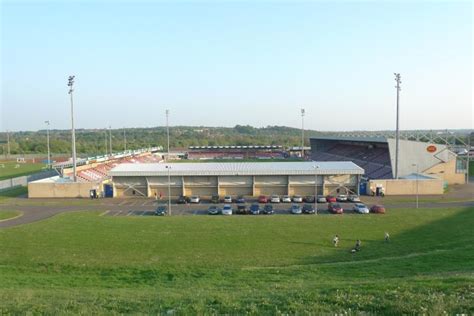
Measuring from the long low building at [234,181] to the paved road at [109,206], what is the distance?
3063mm

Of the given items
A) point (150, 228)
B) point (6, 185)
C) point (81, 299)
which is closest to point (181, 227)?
point (150, 228)

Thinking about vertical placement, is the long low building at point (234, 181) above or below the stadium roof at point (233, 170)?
below

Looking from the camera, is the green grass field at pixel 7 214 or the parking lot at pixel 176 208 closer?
the green grass field at pixel 7 214

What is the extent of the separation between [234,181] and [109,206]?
1269 centimetres

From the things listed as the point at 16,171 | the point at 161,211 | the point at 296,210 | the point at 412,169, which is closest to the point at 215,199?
the point at 161,211

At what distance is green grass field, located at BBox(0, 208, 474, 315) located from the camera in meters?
9.20

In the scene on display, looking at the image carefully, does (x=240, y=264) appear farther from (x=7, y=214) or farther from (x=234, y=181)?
(x=234, y=181)

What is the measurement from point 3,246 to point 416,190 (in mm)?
Answer: 35363

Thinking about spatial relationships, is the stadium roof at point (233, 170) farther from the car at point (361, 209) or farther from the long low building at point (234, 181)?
the car at point (361, 209)

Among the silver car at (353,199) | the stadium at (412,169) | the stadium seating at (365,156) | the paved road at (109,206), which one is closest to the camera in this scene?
the paved road at (109,206)

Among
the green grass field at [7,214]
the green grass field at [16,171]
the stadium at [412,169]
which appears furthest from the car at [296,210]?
the green grass field at [16,171]

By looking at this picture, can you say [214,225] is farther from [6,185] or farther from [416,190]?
[6,185]

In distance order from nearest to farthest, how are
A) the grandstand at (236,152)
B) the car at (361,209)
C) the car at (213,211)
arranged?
the car at (361,209), the car at (213,211), the grandstand at (236,152)

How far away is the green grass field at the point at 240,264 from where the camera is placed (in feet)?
30.2
